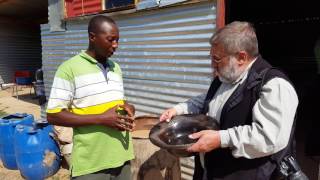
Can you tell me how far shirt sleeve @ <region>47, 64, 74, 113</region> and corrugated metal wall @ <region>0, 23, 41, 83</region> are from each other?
14701 millimetres

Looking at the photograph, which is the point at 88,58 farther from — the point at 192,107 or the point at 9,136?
the point at 9,136

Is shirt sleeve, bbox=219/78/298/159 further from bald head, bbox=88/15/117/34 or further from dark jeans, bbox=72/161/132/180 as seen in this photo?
bald head, bbox=88/15/117/34

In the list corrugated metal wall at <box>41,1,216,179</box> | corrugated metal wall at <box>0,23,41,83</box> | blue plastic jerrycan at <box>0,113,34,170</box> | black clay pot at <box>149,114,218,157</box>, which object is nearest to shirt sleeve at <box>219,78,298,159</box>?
black clay pot at <box>149,114,218,157</box>

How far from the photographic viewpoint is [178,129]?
230cm

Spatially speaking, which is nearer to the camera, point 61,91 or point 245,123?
point 245,123

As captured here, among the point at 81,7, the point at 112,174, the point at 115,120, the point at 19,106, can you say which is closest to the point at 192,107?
the point at 115,120

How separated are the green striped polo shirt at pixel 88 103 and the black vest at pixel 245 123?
828mm

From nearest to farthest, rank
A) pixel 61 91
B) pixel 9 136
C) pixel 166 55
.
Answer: pixel 61 91 → pixel 166 55 → pixel 9 136

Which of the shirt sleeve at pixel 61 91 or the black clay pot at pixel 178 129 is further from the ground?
the shirt sleeve at pixel 61 91

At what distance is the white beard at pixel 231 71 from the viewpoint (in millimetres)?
1864

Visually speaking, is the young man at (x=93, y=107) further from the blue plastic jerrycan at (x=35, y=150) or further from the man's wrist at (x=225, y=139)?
the blue plastic jerrycan at (x=35, y=150)

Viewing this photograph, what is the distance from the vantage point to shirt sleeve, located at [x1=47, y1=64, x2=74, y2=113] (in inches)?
88.7

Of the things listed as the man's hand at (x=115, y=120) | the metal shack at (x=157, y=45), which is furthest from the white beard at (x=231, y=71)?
the metal shack at (x=157, y=45)

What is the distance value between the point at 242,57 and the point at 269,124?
1.35ft
